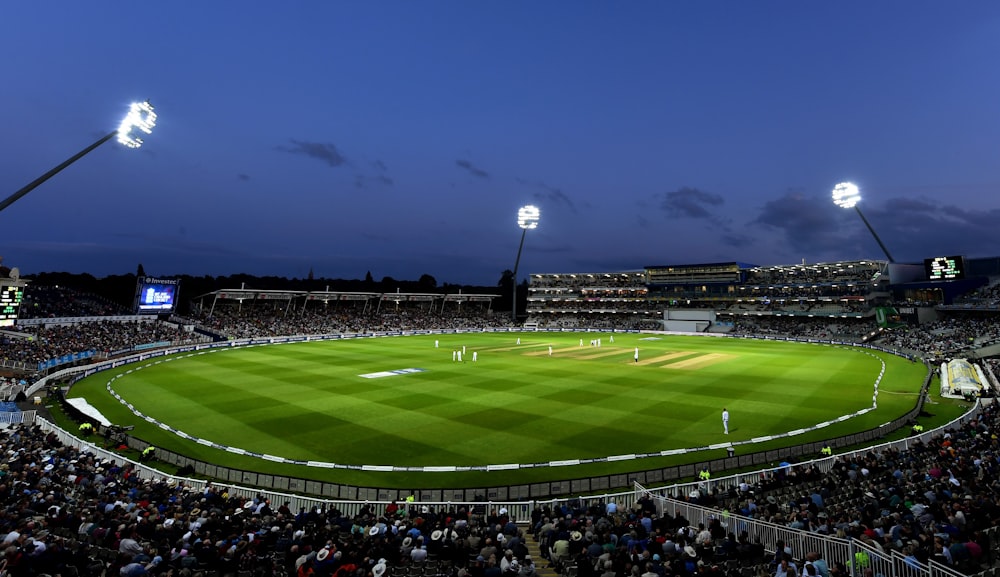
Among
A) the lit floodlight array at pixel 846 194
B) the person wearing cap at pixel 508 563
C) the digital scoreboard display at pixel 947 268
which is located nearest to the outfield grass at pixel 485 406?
the person wearing cap at pixel 508 563

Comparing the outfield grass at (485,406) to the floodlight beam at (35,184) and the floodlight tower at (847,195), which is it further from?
the floodlight tower at (847,195)

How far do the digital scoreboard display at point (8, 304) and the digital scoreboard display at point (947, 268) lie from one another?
316ft

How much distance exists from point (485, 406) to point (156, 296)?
58.3m

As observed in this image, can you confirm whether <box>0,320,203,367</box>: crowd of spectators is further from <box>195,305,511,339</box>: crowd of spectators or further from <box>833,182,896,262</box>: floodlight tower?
<box>833,182,896,262</box>: floodlight tower

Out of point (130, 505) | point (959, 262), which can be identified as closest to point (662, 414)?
point (130, 505)

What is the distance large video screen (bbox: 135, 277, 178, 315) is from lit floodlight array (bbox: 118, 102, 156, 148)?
150 feet

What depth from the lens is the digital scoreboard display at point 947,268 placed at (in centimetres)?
6372

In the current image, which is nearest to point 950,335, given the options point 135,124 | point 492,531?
point 492,531

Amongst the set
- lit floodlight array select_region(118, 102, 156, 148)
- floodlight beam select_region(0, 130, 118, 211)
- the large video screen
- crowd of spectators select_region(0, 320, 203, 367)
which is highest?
lit floodlight array select_region(118, 102, 156, 148)

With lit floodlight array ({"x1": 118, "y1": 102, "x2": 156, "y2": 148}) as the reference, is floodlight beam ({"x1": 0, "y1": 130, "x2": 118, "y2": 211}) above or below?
below

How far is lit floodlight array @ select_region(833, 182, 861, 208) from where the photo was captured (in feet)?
198

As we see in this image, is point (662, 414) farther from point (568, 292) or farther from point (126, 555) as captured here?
point (568, 292)

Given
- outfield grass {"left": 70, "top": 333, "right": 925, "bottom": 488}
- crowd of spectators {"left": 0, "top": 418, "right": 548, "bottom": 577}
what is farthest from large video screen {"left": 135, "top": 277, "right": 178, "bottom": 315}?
crowd of spectators {"left": 0, "top": 418, "right": 548, "bottom": 577}

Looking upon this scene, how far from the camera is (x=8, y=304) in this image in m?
30.5
